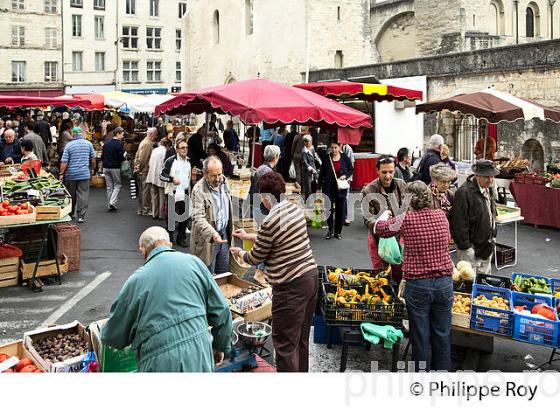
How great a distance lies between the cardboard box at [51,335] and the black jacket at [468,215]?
3843 millimetres

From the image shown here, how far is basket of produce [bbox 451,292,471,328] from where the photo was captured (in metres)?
5.07

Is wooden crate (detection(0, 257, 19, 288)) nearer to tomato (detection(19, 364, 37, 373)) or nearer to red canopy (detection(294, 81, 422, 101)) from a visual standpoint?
tomato (detection(19, 364, 37, 373))

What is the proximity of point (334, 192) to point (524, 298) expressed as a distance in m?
5.25

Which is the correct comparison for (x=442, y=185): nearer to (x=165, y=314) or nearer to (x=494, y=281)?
(x=494, y=281)

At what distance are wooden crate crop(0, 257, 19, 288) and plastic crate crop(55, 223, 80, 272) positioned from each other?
0.62 m

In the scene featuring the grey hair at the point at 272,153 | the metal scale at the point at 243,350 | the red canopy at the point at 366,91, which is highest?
the red canopy at the point at 366,91

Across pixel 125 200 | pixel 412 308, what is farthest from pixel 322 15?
pixel 412 308

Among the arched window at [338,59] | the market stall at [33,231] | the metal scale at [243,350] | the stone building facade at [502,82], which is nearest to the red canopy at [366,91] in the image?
the stone building facade at [502,82]

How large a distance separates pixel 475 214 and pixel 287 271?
8.81ft

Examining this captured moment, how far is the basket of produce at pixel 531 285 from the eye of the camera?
562 cm

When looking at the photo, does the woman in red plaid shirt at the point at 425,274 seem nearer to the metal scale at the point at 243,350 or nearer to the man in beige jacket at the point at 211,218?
the metal scale at the point at 243,350

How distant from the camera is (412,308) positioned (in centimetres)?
474

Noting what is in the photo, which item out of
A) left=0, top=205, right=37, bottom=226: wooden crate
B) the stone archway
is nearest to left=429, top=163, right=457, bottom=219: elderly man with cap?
left=0, top=205, right=37, bottom=226: wooden crate

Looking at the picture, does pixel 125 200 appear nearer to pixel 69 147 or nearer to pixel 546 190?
pixel 69 147
